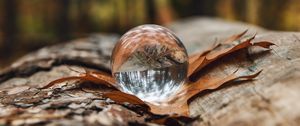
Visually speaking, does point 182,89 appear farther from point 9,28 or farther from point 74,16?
point 9,28

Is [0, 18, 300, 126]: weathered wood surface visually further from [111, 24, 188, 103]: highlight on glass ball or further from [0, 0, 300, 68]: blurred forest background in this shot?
[0, 0, 300, 68]: blurred forest background

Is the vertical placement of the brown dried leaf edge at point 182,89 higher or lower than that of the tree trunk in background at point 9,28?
higher

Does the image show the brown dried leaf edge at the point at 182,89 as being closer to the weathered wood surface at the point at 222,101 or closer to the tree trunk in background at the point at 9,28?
the weathered wood surface at the point at 222,101

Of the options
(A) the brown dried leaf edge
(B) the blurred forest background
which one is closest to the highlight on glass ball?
(A) the brown dried leaf edge

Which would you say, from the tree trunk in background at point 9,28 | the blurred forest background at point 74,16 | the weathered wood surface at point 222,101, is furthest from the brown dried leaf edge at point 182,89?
the tree trunk in background at point 9,28

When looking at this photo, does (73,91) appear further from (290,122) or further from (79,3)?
(79,3)

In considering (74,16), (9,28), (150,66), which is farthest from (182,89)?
(9,28)
